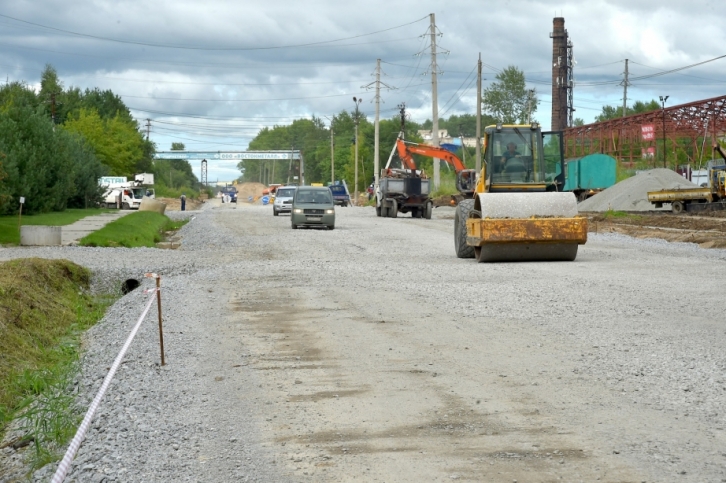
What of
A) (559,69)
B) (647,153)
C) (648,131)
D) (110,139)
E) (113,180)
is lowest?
(113,180)

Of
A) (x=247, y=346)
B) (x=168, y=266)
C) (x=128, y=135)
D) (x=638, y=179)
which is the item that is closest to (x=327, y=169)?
(x=128, y=135)

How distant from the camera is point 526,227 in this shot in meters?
21.5

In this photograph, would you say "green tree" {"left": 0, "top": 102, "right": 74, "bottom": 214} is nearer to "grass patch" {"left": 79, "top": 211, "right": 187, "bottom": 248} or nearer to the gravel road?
"grass patch" {"left": 79, "top": 211, "right": 187, "bottom": 248}

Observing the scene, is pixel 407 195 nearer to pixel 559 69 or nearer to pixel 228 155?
pixel 559 69

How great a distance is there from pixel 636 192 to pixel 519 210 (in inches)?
1372

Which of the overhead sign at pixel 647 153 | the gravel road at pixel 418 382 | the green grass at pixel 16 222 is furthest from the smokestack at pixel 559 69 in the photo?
the gravel road at pixel 418 382

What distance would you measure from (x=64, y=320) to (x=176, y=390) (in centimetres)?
939

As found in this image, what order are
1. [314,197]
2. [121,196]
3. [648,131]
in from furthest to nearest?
[648,131] < [121,196] < [314,197]

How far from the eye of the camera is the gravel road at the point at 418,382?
6500 mm

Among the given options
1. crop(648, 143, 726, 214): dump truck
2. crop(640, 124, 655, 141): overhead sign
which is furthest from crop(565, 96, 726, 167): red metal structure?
crop(648, 143, 726, 214): dump truck

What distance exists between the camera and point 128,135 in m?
92.8

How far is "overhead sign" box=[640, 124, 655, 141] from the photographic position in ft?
257

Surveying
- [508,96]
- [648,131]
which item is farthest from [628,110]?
[648,131]

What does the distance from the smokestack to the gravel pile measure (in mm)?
36194
